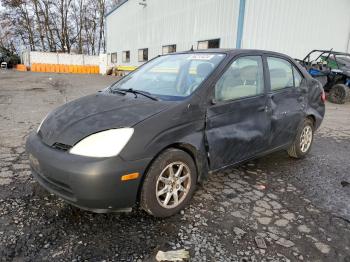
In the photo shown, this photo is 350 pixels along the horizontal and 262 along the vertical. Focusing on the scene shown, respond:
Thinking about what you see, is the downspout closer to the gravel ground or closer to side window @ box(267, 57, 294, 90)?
side window @ box(267, 57, 294, 90)

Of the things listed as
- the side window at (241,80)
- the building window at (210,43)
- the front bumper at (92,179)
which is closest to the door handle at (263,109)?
the side window at (241,80)

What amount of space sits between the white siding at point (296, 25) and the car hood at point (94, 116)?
10.1m

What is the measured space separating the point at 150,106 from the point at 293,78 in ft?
7.93

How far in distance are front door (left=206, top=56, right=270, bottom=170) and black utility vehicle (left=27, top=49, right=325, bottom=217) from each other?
1cm

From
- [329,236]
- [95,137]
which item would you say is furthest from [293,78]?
[95,137]

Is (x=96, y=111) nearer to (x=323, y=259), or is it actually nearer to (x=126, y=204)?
(x=126, y=204)

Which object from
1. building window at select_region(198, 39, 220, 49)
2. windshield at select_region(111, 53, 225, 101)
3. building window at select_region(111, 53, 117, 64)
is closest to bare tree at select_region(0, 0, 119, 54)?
building window at select_region(111, 53, 117, 64)

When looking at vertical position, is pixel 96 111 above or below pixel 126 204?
above

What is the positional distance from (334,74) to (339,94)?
91 cm

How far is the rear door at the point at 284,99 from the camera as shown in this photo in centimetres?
392

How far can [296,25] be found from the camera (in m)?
13.5

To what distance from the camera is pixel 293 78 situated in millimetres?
4387

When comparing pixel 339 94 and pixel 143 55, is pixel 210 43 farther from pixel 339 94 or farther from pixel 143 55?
pixel 143 55

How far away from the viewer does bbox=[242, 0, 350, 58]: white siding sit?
40.2ft
